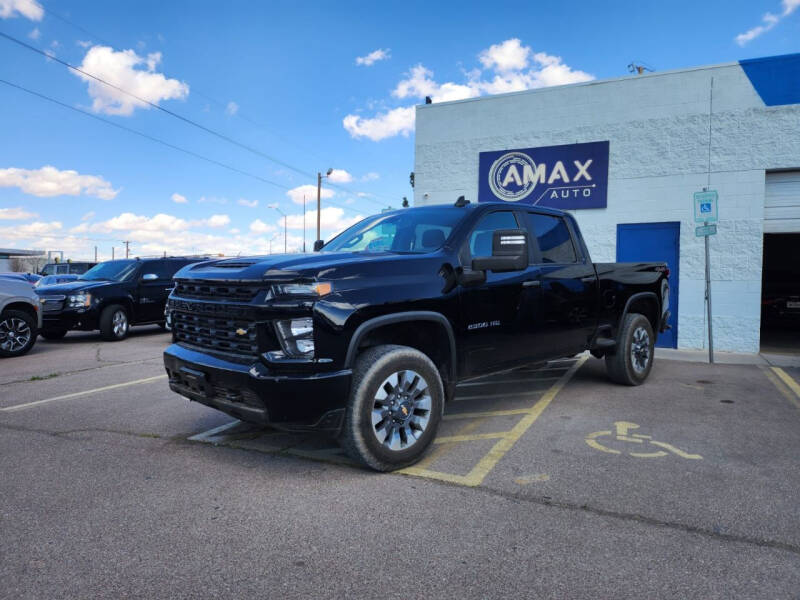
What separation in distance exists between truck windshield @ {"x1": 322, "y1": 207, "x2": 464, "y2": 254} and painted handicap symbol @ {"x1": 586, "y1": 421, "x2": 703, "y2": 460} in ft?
6.65

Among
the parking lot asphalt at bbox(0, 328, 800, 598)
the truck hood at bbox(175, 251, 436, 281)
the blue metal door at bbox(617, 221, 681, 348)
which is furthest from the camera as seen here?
the blue metal door at bbox(617, 221, 681, 348)

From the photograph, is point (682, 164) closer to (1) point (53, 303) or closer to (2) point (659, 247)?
(2) point (659, 247)

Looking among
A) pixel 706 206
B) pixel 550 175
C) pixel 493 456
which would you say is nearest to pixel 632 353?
pixel 493 456

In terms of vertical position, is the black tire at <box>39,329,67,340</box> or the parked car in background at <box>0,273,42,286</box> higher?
the parked car in background at <box>0,273,42,286</box>

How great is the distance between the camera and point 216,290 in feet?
12.3

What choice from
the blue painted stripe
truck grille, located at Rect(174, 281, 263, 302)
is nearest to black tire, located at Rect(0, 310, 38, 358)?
truck grille, located at Rect(174, 281, 263, 302)

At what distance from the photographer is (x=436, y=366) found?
4.11m

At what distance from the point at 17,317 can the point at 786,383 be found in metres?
11.8

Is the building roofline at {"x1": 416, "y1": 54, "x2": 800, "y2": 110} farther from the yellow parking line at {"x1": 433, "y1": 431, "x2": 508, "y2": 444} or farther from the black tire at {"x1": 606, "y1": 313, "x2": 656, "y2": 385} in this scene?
the yellow parking line at {"x1": 433, "y1": 431, "x2": 508, "y2": 444}

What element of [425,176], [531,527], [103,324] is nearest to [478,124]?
[425,176]

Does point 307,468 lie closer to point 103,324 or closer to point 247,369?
point 247,369

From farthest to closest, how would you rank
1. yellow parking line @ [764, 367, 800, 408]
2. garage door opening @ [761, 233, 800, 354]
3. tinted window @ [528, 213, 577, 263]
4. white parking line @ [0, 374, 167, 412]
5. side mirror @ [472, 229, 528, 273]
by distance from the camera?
garage door opening @ [761, 233, 800, 354], yellow parking line @ [764, 367, 800, 408], white parking line @ [0, 374, 167, 412], tinted window @ [528, 213, 577, 263], side mirror @ [472, 229, 528, 273]

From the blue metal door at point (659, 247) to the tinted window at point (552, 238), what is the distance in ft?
21.0

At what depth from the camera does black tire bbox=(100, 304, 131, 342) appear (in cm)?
1138
